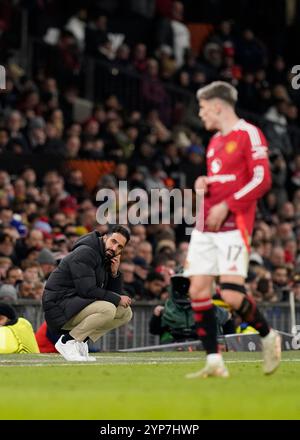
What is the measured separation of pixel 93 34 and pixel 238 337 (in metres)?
11.9

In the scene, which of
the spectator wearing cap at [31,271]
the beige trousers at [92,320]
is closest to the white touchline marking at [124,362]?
the beige trousers at [92,320]

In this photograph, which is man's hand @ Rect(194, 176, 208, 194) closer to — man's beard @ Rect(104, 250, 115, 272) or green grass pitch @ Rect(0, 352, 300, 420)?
green grass pitch @ Rect(0, 352, 300, 420)

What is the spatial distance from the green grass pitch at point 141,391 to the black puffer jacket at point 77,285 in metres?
0.70

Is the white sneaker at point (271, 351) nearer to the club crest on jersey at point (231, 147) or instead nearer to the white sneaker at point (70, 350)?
the club crest on jersey at point (231, 147)

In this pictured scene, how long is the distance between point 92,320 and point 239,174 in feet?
13.0

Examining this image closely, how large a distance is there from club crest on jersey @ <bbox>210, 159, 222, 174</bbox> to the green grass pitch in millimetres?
1591

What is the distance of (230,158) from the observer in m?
11.5

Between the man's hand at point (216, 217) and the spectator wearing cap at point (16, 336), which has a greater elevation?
the man's hand at point (216, 217)

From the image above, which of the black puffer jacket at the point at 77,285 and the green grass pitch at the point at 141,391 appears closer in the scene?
the green grass pitch at the point at 141,391

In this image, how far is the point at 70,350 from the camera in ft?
48.4

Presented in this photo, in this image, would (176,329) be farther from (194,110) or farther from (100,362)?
(194,110)

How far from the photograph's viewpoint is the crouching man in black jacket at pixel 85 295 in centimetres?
1501

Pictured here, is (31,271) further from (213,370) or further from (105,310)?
(213,370)

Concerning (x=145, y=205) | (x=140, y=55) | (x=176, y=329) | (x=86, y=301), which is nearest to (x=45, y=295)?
(x=86, y=301)
